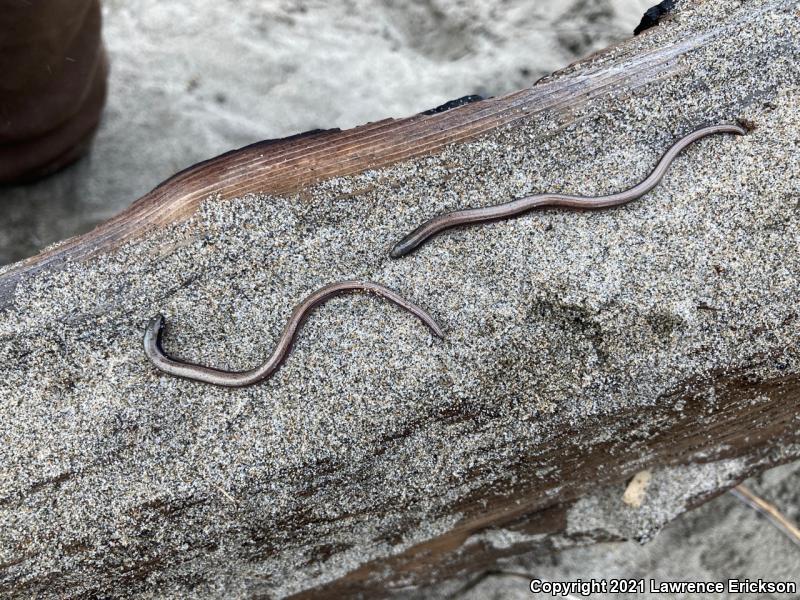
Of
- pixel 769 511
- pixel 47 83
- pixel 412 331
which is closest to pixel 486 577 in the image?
pixel 769 511

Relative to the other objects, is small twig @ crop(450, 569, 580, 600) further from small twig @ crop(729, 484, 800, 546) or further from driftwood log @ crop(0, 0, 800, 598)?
small twig @ crop(729, 484, 800, 546)

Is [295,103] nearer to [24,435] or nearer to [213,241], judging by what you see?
[213,241]

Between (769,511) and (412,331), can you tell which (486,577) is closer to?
(769,511)

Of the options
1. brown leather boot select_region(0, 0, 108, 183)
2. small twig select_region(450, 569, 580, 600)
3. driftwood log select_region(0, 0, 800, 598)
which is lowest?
small twig select_region(450, 569, 580, 600)

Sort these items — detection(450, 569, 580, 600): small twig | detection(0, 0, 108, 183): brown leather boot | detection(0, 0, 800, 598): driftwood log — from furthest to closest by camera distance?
1. detection(450, 569, 580, 600): small twig
2. detection(0, 0, 108, 183): brown leather boot
3. detection(0, 0, 800, 598): driftwood log

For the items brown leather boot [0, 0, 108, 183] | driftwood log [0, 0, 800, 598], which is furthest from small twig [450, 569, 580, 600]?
brown leather boot [0, 0, 108, 183]

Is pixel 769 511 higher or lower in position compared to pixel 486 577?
lower
